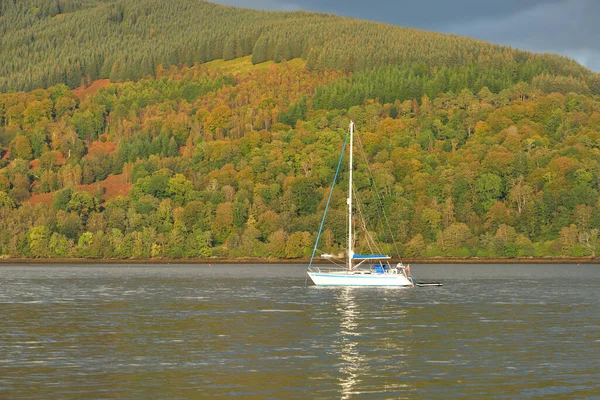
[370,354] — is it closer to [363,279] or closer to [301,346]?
[301,346]

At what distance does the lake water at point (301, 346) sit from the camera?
37.8 meters

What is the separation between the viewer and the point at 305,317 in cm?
6669

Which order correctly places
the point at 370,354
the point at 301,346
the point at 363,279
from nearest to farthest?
1. the point at 370,354
2. the point at 301,346
3. the point at 363,279

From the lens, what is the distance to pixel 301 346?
165 ft

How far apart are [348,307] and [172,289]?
34447mm

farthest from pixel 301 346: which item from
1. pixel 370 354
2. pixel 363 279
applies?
pixel 363 279

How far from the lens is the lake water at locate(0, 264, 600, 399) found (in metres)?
37.8

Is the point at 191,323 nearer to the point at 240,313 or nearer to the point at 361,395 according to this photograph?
the point at 240,313

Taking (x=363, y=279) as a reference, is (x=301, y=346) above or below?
below

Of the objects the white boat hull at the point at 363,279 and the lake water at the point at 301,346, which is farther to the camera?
the white boat hull at the point at 363,279


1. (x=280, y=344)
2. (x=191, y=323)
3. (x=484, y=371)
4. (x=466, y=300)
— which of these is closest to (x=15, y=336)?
(x=191, y=323)

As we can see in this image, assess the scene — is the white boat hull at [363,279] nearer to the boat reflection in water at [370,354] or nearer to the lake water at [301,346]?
the lake water at [301,346]

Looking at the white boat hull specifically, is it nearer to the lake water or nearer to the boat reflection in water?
the lake water

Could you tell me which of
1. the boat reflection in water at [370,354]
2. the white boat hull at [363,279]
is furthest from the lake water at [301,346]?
the white boat hull at [363,279]
